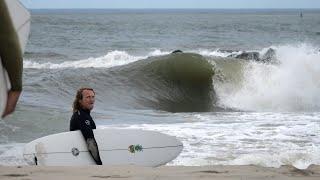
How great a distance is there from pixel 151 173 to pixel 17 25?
2063 mm

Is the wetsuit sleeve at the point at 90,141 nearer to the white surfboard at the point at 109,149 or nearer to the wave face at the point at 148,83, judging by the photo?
the white surfboard at the point at 109,149

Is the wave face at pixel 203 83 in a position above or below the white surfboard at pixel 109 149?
below

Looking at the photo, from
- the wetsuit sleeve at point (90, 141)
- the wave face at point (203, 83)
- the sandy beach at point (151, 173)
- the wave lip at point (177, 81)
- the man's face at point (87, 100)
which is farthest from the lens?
the wave lip at point (177, 81)

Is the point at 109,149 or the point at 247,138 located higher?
the point at 109,149

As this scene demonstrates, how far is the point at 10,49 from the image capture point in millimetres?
1923

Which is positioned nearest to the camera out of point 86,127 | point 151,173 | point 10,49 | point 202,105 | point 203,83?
point 10,49

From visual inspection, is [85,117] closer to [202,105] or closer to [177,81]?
[202,105]

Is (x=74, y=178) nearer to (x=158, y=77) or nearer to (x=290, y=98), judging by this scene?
(x=290, y=98)

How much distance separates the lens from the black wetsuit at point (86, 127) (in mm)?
5055

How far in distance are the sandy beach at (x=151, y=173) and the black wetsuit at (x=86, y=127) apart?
1074 mm

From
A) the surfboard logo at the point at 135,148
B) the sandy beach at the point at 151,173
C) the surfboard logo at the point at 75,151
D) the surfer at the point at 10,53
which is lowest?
the surfboard logo at the point at 135,148

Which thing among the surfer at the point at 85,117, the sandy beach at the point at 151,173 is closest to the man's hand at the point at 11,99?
the sandy beach at the point at 151,173

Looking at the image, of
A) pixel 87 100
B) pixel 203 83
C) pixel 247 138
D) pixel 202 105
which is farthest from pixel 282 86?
pixel 87 100

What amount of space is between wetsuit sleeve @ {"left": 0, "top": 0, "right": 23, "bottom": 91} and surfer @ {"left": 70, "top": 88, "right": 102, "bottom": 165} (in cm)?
297
